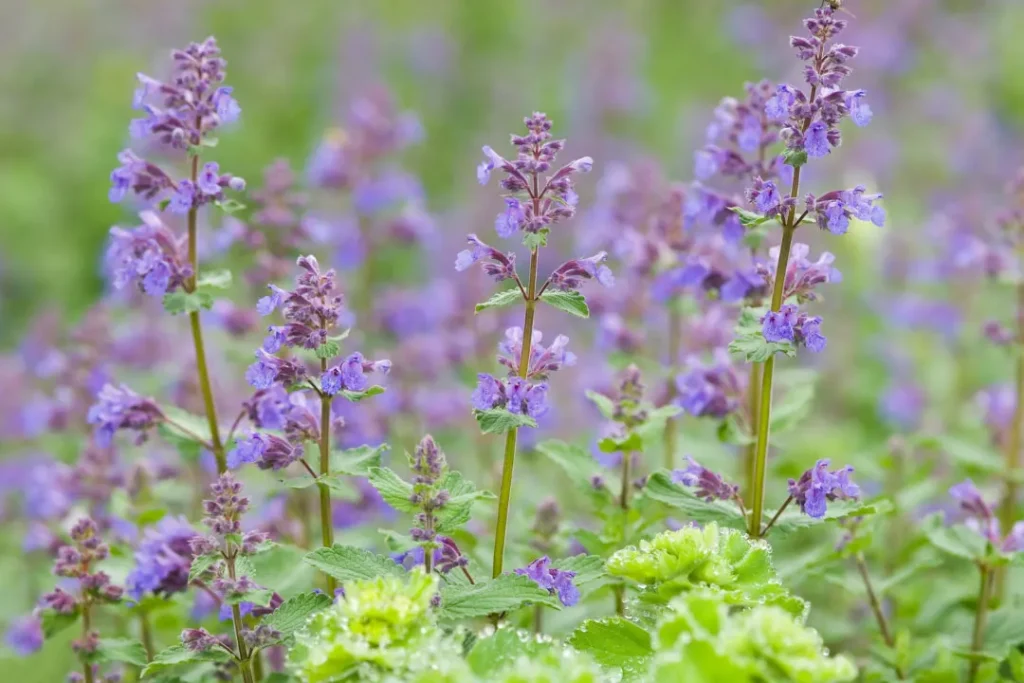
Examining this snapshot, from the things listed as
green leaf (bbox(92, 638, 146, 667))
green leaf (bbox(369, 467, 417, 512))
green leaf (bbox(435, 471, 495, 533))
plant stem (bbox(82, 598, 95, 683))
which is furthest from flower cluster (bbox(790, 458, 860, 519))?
plant stem (bbox(82, 598, 95, 683))

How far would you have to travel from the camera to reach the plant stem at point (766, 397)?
2.81 m

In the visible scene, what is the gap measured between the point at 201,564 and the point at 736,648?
1347 mm

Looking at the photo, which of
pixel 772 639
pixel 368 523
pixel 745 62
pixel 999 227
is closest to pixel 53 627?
pixel 368 523

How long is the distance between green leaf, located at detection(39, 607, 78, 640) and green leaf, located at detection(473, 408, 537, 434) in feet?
4.68

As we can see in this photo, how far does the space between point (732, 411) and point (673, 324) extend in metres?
0.75

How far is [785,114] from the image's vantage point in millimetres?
2721

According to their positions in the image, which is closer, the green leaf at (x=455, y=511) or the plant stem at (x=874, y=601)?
the green leaf at (x=455, y=511)

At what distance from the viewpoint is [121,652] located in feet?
10.0

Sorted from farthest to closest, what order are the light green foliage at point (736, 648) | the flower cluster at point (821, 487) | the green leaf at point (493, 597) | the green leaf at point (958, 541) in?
the green leaf at point (958, 541)
the flower cluster at point (821, 487)
the green leaf at point (493, 597)
the light green foliage at point (736, 648)

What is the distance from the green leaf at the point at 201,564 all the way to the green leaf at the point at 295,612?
20 cm

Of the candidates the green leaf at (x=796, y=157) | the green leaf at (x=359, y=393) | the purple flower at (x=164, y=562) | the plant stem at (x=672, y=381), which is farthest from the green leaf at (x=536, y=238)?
the plant stem at (x=672, y=381)

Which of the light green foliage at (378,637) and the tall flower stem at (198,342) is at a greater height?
the tall flower stem at (198,342)

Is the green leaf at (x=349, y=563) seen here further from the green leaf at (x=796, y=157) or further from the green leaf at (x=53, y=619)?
the green leaf at (x=796, y=157)

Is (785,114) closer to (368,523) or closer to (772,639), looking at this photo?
(772,639)
